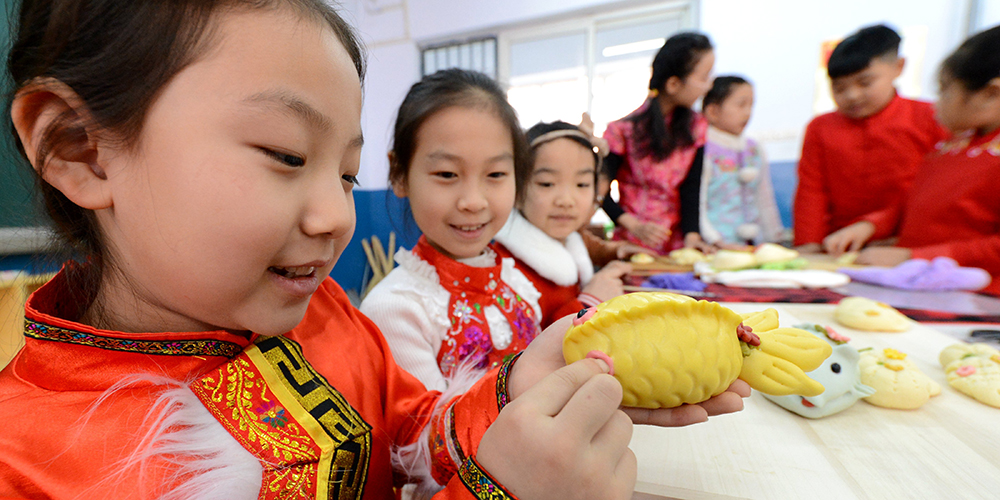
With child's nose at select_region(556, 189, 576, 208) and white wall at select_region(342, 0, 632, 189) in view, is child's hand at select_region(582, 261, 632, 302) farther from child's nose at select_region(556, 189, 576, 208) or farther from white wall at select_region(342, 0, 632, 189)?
white wall at select_region(342, 0, 632, 189)

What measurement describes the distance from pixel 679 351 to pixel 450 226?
2.00 ft

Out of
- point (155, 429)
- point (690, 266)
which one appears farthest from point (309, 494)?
point (690, 266)

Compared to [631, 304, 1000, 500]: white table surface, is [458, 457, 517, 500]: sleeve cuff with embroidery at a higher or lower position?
higher

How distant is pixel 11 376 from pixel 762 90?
468 cm

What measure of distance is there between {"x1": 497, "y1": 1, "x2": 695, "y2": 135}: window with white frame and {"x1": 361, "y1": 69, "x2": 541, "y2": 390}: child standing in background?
344cm

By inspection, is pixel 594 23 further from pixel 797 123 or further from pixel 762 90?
pixel 797 123

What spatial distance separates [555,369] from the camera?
0.56 metres

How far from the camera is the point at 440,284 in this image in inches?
38.9

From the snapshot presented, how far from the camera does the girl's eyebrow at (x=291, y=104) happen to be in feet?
1.29

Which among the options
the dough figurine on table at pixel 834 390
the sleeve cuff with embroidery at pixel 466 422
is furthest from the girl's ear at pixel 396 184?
the dough figurine on table at pixel 834 390

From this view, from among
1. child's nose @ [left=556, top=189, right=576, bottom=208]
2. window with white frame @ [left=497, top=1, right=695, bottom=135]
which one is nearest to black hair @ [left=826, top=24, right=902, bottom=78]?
child's nose @ [left=556, top=189, right=576, bottom=208]

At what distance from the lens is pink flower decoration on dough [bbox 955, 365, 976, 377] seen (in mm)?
699

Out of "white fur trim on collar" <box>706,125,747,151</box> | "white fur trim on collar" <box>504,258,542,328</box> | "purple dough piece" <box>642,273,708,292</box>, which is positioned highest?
"white fur trim on collar" <box>706,125,747,151</box>

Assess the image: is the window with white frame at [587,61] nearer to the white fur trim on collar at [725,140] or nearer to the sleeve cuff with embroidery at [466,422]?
the white fur trim on collar at [725,140]
